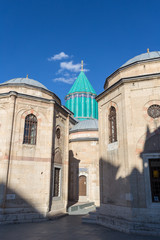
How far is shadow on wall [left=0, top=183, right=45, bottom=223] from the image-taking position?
10.1m

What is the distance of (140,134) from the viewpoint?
9.38 m

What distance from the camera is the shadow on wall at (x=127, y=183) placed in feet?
28.4

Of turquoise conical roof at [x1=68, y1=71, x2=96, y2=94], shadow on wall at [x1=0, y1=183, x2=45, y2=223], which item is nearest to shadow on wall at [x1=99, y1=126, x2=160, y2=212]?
shadow on wall at [x1=0, y1=183, x2=45, y2=223]

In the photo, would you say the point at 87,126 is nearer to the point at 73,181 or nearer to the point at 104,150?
the point at 73,181

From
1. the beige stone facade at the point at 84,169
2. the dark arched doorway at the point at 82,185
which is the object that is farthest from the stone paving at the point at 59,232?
the dark arched doorway at the point at 82,185

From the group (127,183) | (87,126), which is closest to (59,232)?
(127,183)

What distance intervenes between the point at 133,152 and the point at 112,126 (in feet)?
7.35

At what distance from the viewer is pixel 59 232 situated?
8594mm

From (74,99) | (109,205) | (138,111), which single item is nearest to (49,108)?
(138,111)

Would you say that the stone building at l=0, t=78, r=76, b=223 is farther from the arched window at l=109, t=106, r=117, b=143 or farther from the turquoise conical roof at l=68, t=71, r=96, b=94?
the turquoise conical roof at l=68, t=71, r=96, b=94

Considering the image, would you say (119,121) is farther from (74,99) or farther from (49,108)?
(74,99)

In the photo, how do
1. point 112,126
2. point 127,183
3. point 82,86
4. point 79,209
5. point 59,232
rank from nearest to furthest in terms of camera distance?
point 59,232 → point 127,183 → point 112,126 → point 79,209 → point 82,86

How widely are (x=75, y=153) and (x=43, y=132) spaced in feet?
21.6

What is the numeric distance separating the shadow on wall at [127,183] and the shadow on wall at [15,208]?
3839 millimetres
